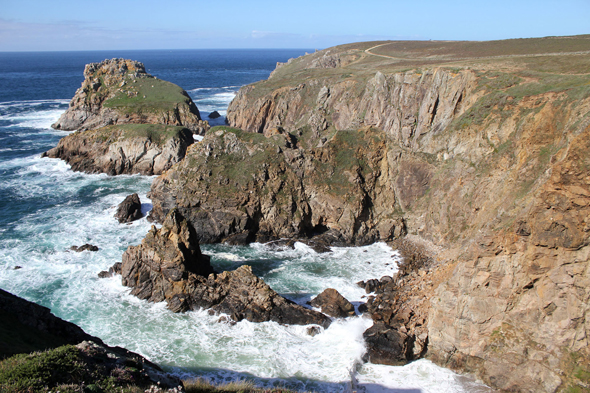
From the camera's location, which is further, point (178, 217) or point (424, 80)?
point (424, 80)

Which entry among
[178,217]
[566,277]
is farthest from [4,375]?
[566,277]

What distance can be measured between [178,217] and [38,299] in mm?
12338

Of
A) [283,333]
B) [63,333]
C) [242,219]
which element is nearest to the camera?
[63,333]

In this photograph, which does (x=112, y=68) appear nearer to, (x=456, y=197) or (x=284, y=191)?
(x=284, y=191)

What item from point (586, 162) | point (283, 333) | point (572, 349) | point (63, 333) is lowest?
point (283, 333)

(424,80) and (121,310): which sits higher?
(424,80)

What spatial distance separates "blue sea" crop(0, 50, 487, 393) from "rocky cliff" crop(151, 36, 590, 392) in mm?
2360

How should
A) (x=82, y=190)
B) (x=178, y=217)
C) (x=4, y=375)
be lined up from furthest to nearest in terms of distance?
(x=82, y=190) < (x=178, y=217) < (x=4, y=375)

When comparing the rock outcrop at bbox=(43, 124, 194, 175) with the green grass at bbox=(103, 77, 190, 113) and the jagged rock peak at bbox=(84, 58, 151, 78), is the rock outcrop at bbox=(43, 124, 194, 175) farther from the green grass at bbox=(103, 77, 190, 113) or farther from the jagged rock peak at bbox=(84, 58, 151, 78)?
the jagged rock peak at bbox=(84, 58, 151, 78)

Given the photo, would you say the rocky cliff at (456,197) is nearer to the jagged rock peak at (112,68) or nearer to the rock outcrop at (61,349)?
the rock outcrop at (61,349)

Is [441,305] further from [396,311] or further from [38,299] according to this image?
[38,299]

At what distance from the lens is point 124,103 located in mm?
78250

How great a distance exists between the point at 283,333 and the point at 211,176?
20622 mm

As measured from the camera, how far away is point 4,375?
37.6ft
